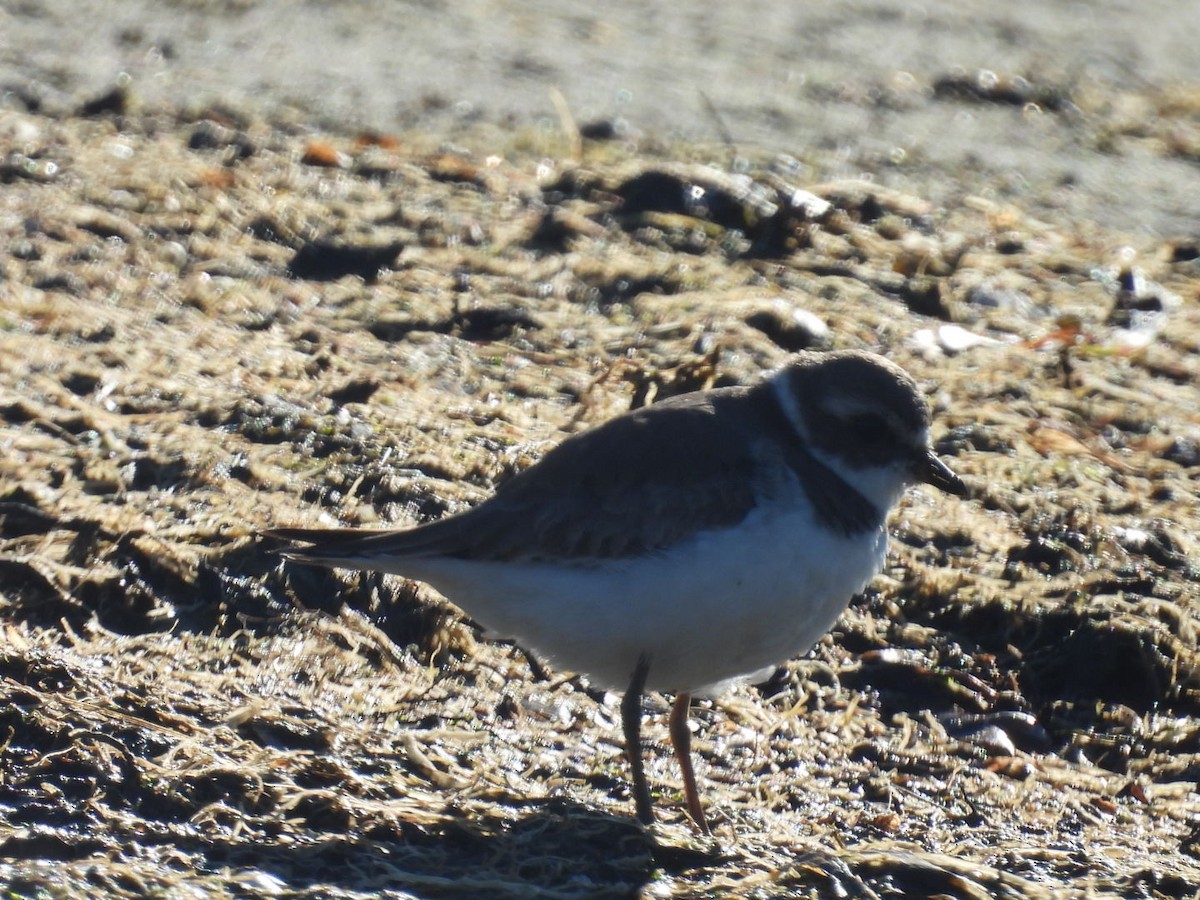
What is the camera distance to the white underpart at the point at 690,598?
183 inches

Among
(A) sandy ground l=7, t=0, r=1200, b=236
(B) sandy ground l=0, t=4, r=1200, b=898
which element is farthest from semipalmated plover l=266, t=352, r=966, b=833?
(A) sandy ground l=7, t=0, r=1200, b=236

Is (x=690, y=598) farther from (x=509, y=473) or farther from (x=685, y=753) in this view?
(x=509, y=473)

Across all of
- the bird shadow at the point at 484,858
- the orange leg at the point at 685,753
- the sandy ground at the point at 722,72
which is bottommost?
the orange leg at the point at 685,753

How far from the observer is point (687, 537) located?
15.6 feet

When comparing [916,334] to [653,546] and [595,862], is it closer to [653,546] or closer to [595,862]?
[653,546]

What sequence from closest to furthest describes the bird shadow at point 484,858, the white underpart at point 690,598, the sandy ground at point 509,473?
the bird shadow at point 484,858
the sandy ground at point 509,473
the white underpart at point 690,598

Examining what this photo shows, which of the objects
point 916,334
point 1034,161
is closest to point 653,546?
point 916,334

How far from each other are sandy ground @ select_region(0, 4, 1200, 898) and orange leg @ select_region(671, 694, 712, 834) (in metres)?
0.09

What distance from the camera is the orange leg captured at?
4691 millimetres

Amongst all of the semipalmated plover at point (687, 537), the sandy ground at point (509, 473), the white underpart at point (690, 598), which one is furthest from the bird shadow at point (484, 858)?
the white underpart at point (690, 598)

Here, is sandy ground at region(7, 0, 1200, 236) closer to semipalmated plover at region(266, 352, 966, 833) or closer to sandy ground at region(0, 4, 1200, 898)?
sandy ground at region(0, 4, 1200, 898)

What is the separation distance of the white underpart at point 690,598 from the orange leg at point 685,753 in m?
0.12

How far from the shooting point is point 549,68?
1088cm

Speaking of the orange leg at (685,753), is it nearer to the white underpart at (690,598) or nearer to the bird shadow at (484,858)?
the white underpart at (690,598)
